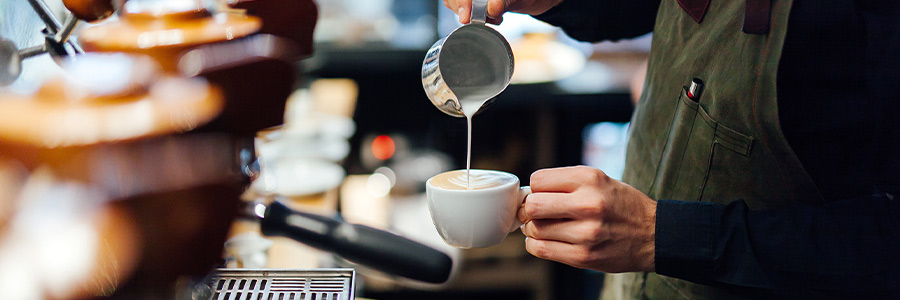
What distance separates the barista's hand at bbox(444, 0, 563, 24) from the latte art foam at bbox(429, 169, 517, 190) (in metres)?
0.23

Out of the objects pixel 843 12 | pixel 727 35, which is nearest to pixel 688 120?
pixel 727 35

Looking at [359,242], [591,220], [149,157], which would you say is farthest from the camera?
[591,220]

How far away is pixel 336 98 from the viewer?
2.32 meters

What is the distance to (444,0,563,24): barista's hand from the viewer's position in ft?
3.00

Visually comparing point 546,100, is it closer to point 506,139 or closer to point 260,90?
point 506,139

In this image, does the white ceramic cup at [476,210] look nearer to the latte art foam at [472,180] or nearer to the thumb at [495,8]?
the latte art foam at [472,180]

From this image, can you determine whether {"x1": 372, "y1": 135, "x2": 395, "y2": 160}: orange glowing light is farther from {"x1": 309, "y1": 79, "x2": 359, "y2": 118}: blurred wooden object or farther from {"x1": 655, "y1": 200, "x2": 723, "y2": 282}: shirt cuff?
{"x1": 655, "y1": 200, "x2": 723, "y2": 282}: shirt cuff

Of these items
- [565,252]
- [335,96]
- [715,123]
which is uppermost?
[715,123]

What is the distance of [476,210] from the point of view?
2.61 ft

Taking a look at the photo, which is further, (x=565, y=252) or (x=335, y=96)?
(x=335, y=96)

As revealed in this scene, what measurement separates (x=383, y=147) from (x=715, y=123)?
1.73 m

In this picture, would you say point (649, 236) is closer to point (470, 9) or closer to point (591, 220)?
point (591, 220)

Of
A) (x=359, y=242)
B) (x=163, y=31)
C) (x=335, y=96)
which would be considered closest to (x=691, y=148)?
(x=359, y=242)

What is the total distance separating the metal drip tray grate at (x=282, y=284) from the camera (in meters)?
0.64
